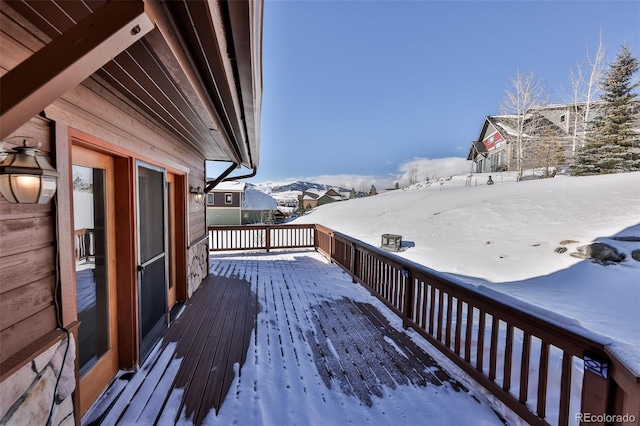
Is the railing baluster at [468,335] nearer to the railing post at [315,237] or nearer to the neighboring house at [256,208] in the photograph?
the railing post at [315,237]

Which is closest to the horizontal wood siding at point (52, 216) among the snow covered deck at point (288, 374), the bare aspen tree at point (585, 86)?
the snow covered deck at point (288, 374)

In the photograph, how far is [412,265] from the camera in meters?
2.97

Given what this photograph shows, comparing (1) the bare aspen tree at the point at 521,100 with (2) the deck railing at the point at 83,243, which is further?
(1) the bare aspen tree at the point at 521,100

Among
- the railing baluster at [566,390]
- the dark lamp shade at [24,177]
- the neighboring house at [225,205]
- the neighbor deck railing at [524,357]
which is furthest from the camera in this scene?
the neighboring house at [225,205]

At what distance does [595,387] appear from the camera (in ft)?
4.32

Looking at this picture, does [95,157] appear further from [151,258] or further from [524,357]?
[524,357]

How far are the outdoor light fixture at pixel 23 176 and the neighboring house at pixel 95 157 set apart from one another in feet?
0.05

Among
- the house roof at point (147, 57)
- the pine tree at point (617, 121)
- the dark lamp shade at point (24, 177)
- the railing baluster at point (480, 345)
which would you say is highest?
the pine tree at point (617, 121)

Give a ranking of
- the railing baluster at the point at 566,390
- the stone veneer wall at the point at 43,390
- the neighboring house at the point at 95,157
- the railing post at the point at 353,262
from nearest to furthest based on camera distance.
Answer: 1. the neighboring house at the point at 95,157
2. the stone veneer wall at the point at 43,390
3. the railing baluster at the point at 566,390
4. the railing post at the point at 353,262

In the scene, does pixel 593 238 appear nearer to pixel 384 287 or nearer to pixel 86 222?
pixel 384 287

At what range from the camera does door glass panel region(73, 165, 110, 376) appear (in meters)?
1.81

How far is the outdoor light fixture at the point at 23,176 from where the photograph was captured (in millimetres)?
1052

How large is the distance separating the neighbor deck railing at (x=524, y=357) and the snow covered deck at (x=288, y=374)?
21 centimetres

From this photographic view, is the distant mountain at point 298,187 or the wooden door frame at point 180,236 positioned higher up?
the distant mountain at point 298,187
